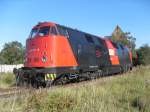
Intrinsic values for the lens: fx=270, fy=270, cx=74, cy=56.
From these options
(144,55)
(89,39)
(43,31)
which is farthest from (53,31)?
(144,55)

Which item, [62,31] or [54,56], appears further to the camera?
[62,31]

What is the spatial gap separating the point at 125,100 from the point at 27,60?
7.33 m

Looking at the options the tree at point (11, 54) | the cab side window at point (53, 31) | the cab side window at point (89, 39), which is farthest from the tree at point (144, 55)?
the cab side window at point (53, 31)

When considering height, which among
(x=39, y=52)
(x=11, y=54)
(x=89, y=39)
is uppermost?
(x=11, y=54)

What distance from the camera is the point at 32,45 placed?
15016 mm

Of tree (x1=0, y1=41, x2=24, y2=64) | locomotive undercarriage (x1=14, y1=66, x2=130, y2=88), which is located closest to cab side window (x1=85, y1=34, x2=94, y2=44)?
locomotive undercarriage (x1=14, y1=66, x2=130, y2=88)

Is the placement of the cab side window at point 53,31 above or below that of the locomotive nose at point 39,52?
above

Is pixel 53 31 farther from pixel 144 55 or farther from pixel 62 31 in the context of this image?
pixel 144 55

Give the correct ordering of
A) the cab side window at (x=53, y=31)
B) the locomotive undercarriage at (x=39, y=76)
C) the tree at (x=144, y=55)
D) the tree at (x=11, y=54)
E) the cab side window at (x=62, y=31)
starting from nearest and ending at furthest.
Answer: the locomotive undercarriage at (x=39, y=76) < the cab side window at (x=53, y=31) < the cab side window at (x=62, y=31) < the tree at (x=144, y=55) < the tree at (x=11, y=54)

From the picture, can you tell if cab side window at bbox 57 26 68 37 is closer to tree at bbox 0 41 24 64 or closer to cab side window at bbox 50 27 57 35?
cab side window at bbox 50 27 57 35

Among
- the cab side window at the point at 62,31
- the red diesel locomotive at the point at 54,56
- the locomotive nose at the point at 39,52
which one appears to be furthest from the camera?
the cab side window at the point at 62,31

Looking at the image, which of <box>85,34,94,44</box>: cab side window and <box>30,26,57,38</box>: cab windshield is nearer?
<box>30,26,57,38</box>: cab windshield

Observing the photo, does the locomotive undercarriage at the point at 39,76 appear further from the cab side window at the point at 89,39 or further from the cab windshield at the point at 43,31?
the cab side window at the point at 89,39

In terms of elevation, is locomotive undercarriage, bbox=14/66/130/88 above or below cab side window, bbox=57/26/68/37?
below
